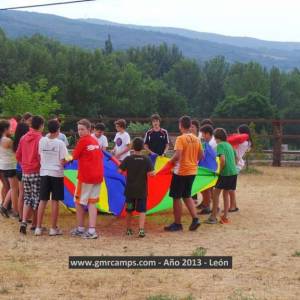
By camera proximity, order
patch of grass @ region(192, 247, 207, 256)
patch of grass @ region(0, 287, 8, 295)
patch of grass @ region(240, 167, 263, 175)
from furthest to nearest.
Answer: patch of grass @ region(240, 167, 263, 175) → patch of grass @ region(192, 247, 207, 256) → patch of grass @ region(0, 287, 8, 295)

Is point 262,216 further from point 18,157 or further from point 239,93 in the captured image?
point 239,93

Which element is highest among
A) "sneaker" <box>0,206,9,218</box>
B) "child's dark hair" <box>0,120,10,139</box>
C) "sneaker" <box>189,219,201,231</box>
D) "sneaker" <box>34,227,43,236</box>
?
"child's dark hair" <box>0,120,10,139</box>

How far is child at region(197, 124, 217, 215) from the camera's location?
9.57 m

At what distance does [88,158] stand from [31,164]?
2.72 feet

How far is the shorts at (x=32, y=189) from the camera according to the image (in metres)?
8.32

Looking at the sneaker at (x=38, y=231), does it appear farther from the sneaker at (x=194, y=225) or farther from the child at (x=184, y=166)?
the sneaker at (x=194, y=225)

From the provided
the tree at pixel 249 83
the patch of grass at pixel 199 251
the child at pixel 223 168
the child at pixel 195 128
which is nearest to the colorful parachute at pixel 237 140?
the child at pixel 195 128

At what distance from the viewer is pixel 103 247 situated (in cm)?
755

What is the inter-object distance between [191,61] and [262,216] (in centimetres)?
9357

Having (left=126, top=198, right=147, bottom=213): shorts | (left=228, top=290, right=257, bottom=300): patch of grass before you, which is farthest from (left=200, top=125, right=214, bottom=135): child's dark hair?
(left=228, top=290, right=257, bottom=300): patch of grass

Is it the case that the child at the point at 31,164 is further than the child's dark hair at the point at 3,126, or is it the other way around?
the child's dark hair at the point at 3,126

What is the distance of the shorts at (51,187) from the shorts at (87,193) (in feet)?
0.80

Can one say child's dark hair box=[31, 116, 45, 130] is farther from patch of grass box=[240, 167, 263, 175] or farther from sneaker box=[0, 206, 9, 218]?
patch of grass box=[240, 167, 263, 175]

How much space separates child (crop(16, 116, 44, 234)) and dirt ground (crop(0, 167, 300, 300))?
42 centimetres
